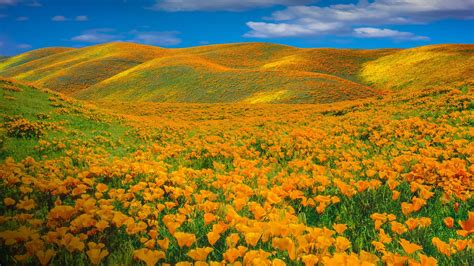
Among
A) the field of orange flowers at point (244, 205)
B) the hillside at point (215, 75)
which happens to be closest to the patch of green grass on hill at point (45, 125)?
the field of orange flowers at point (244, 205)

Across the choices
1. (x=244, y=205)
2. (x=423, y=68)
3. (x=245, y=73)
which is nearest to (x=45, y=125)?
(x=244, y=205)

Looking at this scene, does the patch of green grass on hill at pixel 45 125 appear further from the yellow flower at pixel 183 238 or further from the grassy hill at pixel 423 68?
the grassy hill at pixel 423 68

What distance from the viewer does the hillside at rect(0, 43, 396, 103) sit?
5214cm

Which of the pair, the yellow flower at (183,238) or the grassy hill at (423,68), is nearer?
the yellow flower at (183,238)

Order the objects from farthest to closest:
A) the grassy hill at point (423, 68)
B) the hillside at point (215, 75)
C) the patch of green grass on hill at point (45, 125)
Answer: the grassy hill at point (423, 68) → the hillside at point (215, 75) → the patch of green grass on hill at point (45, 125)

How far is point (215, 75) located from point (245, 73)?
554 centimetres

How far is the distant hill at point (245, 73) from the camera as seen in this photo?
53188mm

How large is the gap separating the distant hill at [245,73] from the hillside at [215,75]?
0.13m

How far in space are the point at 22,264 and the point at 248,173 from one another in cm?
378

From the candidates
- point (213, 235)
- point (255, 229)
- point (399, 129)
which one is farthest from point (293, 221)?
point (399, 129)

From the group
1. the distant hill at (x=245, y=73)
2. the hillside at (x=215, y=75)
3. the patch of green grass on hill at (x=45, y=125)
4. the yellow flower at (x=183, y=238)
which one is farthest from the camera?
the distant hill at (x=245, y=73)

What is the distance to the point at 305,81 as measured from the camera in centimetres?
5394

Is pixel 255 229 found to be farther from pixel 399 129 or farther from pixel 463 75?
pixel 463 75

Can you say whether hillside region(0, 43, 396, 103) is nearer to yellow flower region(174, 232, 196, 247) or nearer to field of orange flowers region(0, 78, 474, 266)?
field of orange flowers region(0, 78, 474, 266)
